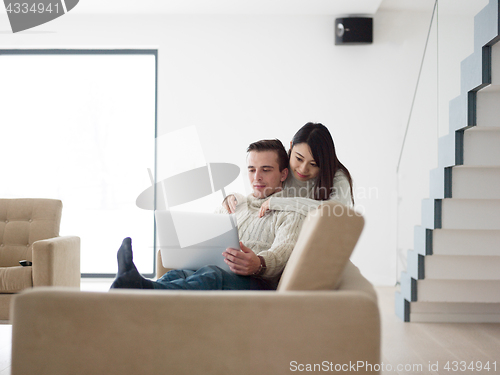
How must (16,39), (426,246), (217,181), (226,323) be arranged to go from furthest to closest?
1. (16,39)
2. (217,181)
3. (426,246)
4. (226,323)

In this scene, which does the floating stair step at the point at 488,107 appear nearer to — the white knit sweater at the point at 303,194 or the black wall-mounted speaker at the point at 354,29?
the white knit sweater at the point at 303,194

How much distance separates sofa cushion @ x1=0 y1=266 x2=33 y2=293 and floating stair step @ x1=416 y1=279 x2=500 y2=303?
8.08 feet

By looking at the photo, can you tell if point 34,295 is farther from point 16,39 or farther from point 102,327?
point 16,39

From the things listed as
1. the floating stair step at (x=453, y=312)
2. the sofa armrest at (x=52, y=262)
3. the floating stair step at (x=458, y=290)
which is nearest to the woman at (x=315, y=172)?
the sofa armrest at (x=52, y=262)

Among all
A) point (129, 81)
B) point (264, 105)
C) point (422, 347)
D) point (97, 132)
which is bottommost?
point (422, 347)

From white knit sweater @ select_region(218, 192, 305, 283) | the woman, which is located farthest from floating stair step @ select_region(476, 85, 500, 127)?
white knit sweater @ select_region(218, 192, 305, 283)

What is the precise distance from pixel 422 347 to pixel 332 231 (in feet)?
5.62

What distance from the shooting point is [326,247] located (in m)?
0.95

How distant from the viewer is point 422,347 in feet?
7.35

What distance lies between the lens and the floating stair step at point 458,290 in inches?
107

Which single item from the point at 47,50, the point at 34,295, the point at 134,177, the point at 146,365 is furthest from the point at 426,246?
the point at 47,50

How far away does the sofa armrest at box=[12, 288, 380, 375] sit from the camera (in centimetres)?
89

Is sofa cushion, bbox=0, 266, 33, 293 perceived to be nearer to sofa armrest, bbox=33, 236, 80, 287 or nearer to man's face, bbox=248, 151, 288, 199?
sofa armrest, bbox=33, 236, 80, 287

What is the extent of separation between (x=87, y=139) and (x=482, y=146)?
370cm
